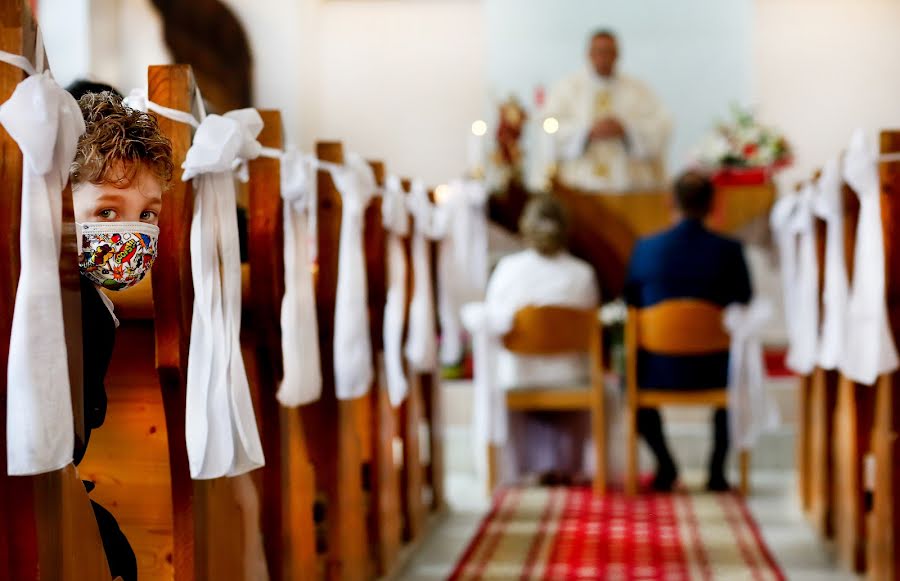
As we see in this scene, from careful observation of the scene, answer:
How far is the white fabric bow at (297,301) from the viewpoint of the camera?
3.12 metres

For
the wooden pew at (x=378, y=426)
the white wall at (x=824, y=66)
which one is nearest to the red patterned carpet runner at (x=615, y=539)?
the wooden pew at (x=378, y=426)

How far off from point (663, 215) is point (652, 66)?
3.79 metres

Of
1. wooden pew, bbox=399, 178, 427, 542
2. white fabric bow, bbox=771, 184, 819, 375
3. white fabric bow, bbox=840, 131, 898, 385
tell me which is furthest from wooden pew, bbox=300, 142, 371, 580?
white fabric bow, bbox=771, 184, 819, 375

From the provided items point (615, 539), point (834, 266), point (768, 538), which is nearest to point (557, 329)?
point (615, 539)

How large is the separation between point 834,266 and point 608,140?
16.3 feet

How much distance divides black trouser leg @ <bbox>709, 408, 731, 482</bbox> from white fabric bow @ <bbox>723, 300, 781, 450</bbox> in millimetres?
266

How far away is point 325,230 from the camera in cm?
365

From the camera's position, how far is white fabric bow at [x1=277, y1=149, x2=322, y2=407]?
312 cm

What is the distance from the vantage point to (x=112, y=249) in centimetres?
190

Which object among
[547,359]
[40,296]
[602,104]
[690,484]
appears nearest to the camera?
[40,296]

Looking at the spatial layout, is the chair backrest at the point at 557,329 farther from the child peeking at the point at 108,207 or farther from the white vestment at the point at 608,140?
the child peeking at the point at 108,207

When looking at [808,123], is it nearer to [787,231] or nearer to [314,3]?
[314,3]

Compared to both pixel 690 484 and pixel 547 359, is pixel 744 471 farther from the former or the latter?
pixel 547 359

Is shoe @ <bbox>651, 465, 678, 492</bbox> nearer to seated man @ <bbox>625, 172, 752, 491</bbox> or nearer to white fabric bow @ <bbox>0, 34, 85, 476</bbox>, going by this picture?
seated man @ <bbox>625, 172, 752, 491</bbox>
